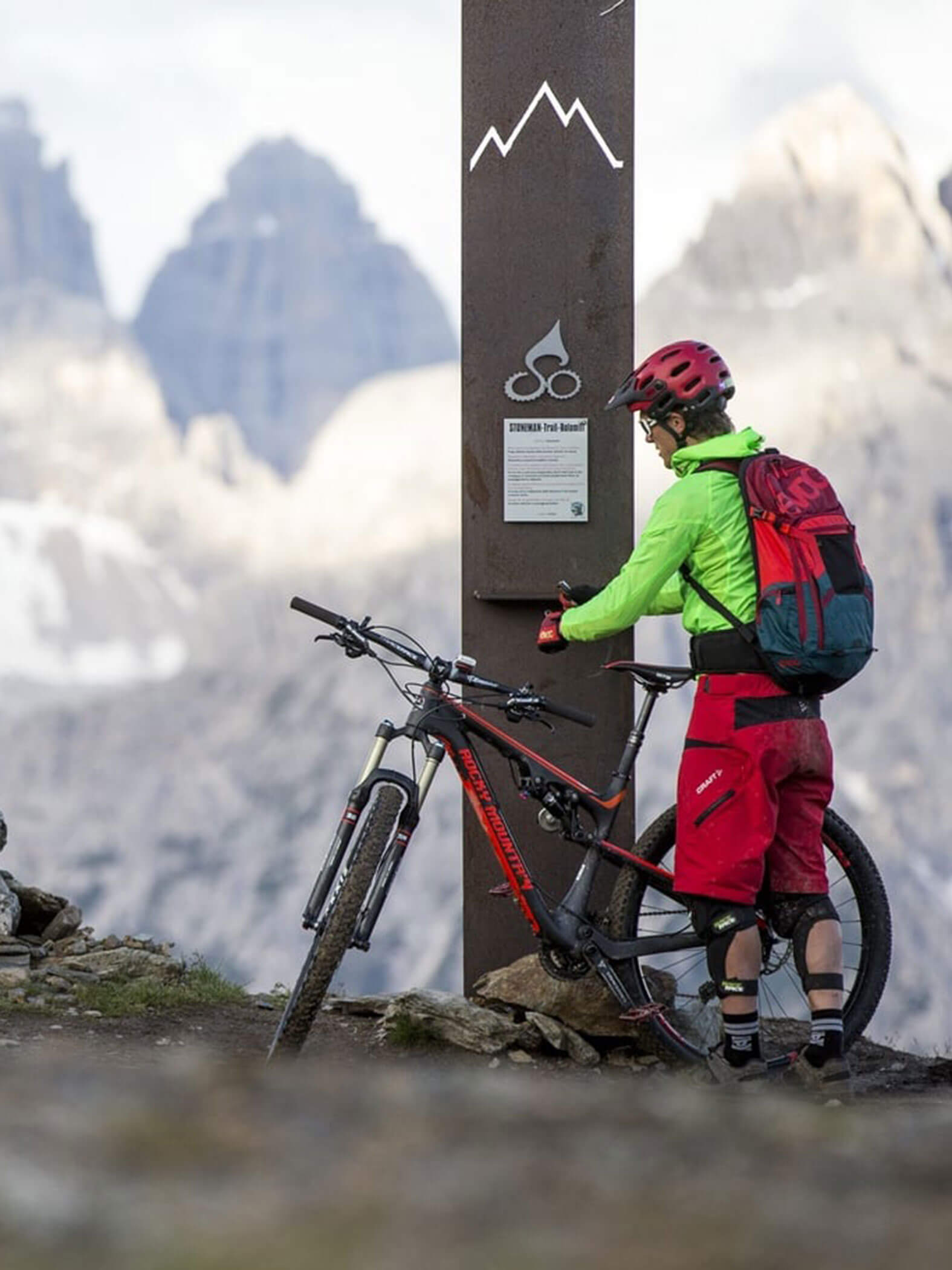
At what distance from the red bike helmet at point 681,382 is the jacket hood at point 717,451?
0.48ft

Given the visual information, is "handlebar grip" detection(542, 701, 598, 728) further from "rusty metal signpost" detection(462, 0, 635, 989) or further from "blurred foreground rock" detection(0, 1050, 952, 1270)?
"blurred foreground rock" detection(0, 1050, 952, 1270)

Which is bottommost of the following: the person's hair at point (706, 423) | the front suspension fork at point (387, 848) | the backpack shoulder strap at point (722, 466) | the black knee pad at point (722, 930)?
the black knee pad at point (722, 930)

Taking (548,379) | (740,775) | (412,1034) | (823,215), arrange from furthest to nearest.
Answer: (823,215) < (548,379) < (412,1034) < (740,775)

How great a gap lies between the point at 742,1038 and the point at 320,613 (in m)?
1.84

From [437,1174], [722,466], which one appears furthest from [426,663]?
[437,1174]

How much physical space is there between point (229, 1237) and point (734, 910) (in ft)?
12.7

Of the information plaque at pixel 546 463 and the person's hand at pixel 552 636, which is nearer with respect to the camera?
the person's hand at pixel 552 636

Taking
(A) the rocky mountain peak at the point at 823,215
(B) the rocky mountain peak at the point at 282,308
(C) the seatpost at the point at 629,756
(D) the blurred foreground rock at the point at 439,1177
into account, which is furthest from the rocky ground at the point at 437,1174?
(B) the rocky mountain peak at the point at 282,308

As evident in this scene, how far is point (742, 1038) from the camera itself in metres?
5.81

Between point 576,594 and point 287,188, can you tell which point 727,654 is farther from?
point 287,188

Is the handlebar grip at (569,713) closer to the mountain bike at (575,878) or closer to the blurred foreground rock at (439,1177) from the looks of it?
the mountain bike at (575,878)

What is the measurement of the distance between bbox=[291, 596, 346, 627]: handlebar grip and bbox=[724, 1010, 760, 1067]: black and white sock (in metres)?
1.69

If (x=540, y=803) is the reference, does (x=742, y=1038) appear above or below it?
below

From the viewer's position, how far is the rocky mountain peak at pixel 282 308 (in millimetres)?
99250
